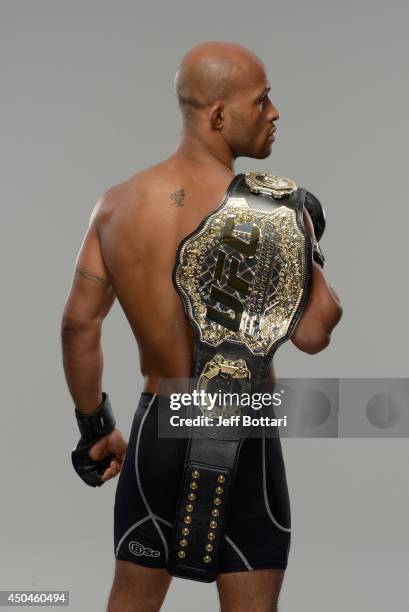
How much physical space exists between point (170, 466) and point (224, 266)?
61 cm

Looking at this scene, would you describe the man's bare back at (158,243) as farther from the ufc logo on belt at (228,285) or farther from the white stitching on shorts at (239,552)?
the white stitching on shorts at (239,552)

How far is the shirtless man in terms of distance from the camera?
3.54m

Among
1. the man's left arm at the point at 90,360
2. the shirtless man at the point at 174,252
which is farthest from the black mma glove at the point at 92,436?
the shirtless man at the point at 174,252

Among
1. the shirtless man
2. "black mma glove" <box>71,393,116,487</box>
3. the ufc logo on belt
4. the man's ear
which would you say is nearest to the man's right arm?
the shirtless man

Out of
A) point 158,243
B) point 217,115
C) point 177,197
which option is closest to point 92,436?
point 158,243

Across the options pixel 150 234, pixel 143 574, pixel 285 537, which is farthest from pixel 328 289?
pixel 143 574

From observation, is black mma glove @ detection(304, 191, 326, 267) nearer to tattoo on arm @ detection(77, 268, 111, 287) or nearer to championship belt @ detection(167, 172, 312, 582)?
championship belt @ detection(167, 172, 312, 582)

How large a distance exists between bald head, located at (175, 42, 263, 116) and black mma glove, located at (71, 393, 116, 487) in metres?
1.02

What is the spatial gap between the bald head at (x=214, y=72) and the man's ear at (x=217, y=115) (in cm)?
2

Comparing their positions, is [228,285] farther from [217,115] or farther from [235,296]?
[217,115]

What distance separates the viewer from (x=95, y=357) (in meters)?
3.86

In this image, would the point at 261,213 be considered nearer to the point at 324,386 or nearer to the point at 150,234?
the point at 150,234

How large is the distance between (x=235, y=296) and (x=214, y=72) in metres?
0.65

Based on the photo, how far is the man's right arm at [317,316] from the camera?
350 centimetres
